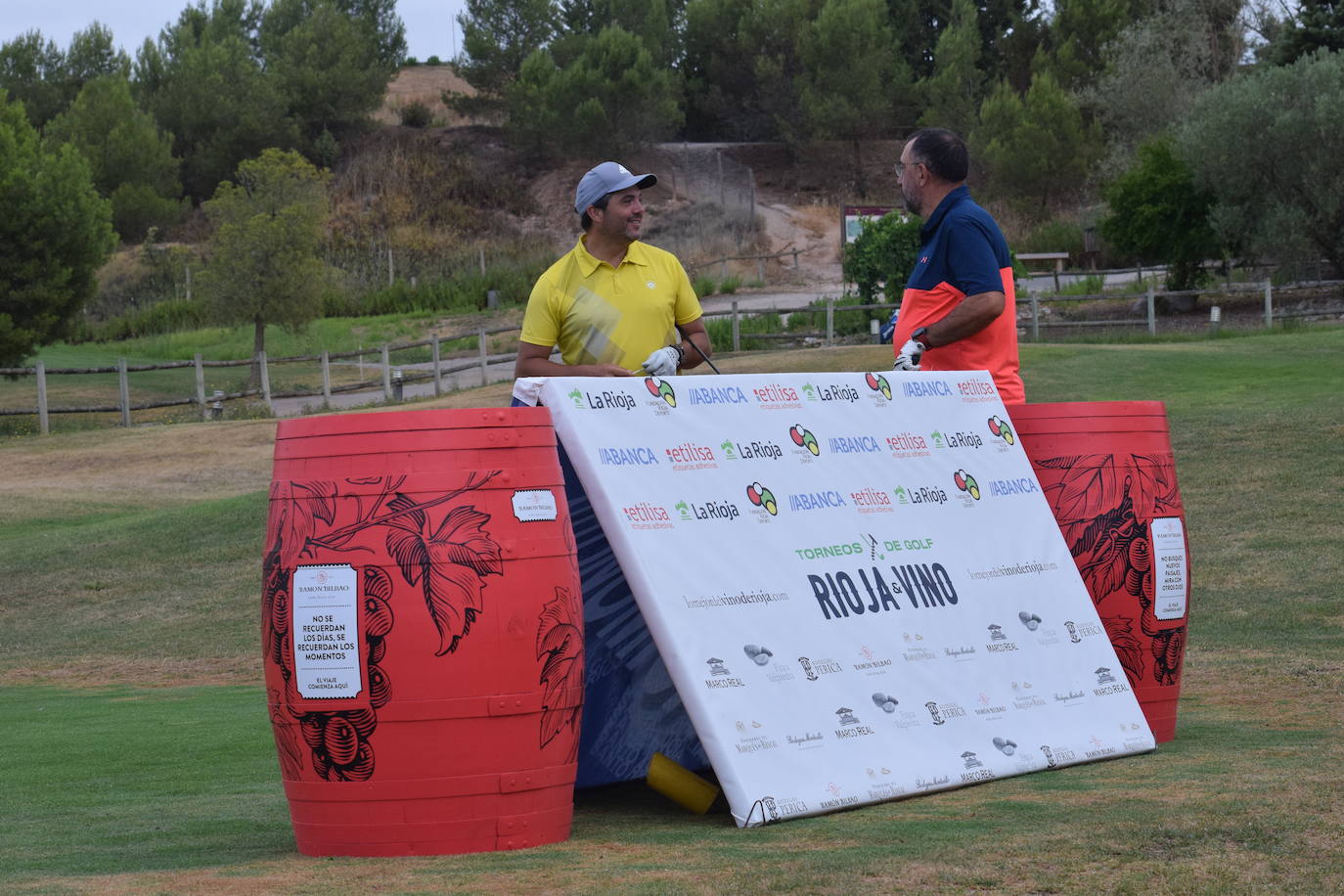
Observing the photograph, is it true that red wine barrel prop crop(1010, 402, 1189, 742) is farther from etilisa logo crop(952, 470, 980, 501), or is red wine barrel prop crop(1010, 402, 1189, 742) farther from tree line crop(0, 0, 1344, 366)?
tree line crop(0, 0, 1344, 366)

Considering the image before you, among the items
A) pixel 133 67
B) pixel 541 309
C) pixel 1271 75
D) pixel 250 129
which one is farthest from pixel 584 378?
pixel 133 67

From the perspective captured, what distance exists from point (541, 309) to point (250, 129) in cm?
7430

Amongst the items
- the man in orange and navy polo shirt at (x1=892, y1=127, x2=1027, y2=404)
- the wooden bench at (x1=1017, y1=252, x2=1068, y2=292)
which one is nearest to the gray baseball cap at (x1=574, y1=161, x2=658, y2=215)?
the man in orange and navy polo shirt at (x1=892, y1=127, x2=1027, y2=404)

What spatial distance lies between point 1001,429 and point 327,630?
9.15 feet

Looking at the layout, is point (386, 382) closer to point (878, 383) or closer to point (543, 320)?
point (543, 320)

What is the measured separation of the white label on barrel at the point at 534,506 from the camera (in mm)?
4422

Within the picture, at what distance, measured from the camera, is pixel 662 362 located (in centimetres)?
578

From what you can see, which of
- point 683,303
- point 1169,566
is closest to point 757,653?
point 683,303

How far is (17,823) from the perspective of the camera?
18.0 feet

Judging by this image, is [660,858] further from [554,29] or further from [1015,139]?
[554,29]

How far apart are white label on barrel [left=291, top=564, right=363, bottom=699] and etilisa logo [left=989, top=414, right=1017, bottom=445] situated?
2681 millimetres

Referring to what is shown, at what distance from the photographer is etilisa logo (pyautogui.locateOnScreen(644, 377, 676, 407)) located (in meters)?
5.08

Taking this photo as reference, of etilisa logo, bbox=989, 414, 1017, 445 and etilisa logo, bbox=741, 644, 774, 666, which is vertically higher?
etilisa logo, bbox=989, 414, 1017, 445

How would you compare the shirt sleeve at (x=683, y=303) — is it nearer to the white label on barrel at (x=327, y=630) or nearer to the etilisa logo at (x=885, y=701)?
the etilisa logo at (x=885, y=701)
